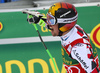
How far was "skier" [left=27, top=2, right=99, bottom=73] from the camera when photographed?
1499mm

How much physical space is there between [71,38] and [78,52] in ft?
0.63

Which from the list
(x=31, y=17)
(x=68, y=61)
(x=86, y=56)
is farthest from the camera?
(x=31, y=17)

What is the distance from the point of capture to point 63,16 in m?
1.60

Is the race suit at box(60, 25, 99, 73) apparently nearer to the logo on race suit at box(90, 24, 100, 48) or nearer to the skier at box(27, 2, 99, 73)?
the skier at box(27, 2, 99, 73)

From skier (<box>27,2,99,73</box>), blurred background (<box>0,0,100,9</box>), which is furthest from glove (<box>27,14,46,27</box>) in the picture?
blurred background (<box>0,0,100,9</box>)

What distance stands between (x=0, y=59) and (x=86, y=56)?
1.33 meters

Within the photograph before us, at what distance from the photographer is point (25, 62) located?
2.48 m

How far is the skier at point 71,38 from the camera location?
150cm

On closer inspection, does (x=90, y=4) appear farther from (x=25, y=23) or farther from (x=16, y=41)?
(x=16, y=41)

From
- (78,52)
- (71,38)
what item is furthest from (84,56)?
(71,38)

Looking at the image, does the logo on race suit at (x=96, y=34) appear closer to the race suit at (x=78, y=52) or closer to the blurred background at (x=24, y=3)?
the blurred background at (x=24, y=3)

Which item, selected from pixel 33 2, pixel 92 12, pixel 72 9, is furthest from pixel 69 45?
pixel 33 2

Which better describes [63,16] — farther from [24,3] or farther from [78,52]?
[24,3]

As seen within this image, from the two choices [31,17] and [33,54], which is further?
[33,54]
